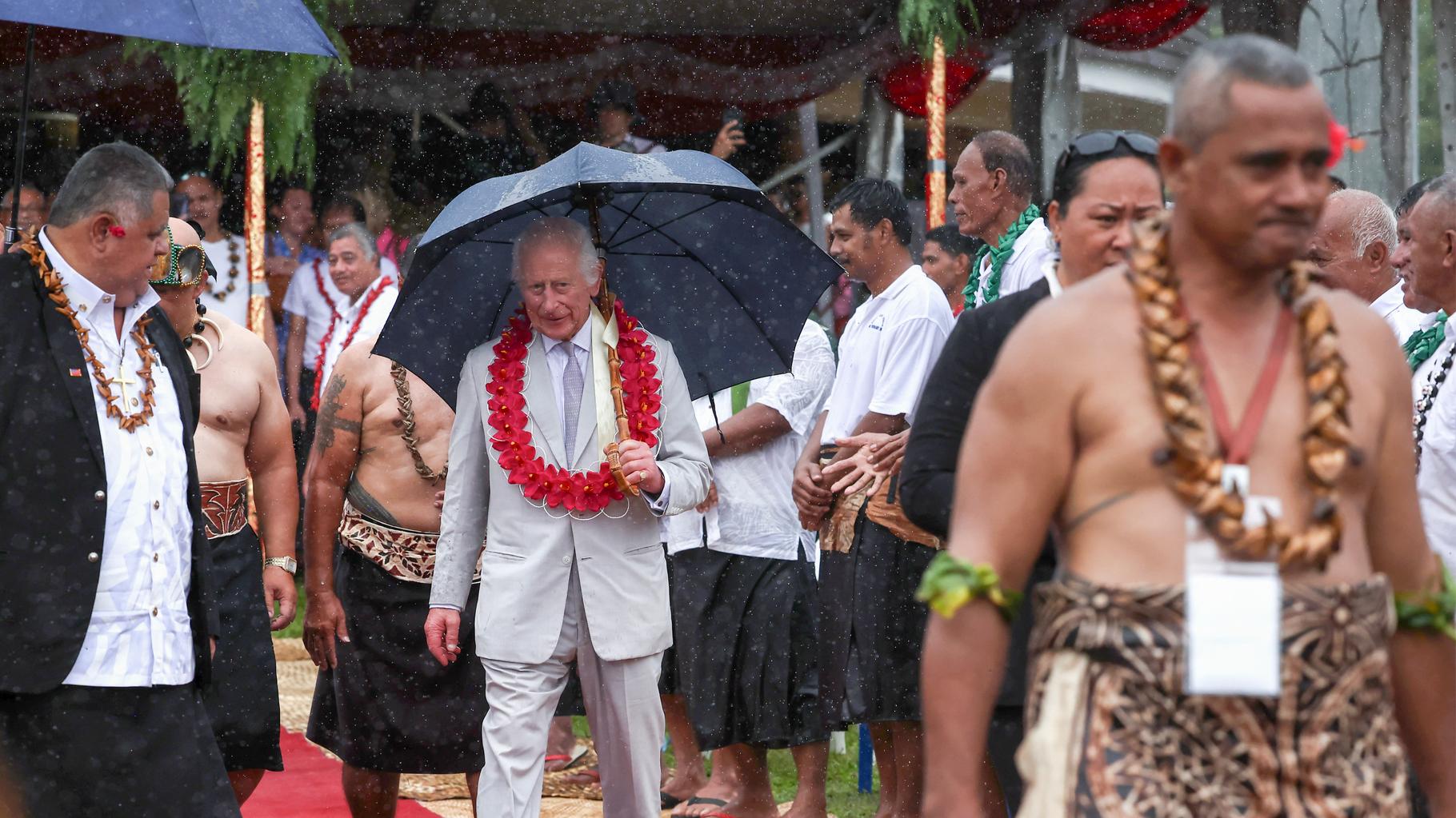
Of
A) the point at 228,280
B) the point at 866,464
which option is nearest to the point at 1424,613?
the point at 866,464

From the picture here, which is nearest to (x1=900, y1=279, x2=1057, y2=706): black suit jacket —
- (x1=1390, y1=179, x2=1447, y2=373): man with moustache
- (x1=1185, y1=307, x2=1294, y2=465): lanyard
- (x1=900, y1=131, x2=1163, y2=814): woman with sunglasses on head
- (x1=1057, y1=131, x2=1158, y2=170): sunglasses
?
(x1=900, y1=131, x2=1163, y2=814): woman with sunglasses on head

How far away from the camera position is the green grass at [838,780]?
7777 millimetres

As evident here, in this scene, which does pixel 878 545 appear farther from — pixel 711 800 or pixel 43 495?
pixel 43 495

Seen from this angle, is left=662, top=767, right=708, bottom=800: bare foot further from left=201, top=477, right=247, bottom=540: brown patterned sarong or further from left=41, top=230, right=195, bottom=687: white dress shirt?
left=41, top=230, right=195, bottom=687: white dress shirt

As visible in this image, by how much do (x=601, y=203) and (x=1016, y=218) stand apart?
1522 millimetres

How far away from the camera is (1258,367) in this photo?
278cm

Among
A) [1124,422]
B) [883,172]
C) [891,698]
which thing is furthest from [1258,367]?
[883,172]

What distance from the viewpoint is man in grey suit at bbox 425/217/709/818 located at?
5680mm

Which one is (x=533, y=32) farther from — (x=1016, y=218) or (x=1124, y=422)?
(x=1124, y=422)

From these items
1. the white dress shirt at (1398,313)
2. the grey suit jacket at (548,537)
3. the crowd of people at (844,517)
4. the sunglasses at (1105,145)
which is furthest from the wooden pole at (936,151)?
the sunglasses at (1105,145)

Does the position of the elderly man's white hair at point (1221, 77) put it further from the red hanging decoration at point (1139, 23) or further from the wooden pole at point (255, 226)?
the wooden pole at point (255, 226)

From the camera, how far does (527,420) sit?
5.87 metres

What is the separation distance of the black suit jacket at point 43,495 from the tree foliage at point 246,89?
5.55 meters

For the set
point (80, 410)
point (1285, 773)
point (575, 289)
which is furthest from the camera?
point (575, 289)
